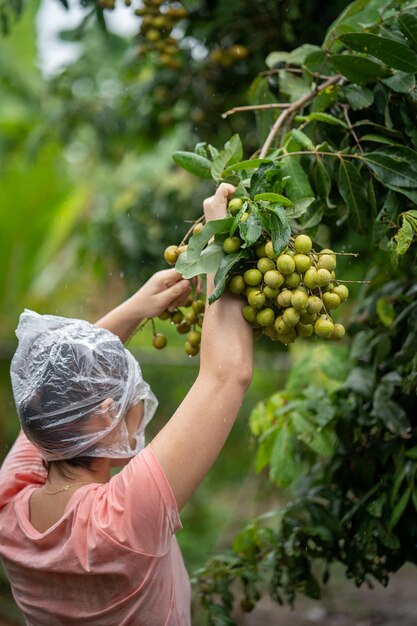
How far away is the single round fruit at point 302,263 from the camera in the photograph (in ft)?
4.35

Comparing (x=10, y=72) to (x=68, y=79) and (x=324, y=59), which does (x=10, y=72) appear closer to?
(x=68, y=79)

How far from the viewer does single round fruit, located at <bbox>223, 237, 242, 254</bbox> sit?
1.35m

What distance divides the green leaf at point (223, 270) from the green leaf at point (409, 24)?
0.61 meters

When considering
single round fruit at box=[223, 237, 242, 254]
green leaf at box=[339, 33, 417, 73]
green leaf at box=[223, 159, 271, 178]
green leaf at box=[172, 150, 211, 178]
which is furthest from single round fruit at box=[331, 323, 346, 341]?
green leaf at box=[339, 33, 417, 73]

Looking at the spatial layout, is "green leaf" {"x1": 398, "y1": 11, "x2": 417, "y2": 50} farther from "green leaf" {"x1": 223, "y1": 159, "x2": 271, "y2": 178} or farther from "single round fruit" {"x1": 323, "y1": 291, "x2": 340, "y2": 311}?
"single round fruit" {"x1": 323, "y1": 291, "x2": 340, "y2": 311}

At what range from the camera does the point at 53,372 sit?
1.57m

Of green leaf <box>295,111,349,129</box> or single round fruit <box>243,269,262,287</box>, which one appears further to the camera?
green leaf <box>295,111,349,129</box>

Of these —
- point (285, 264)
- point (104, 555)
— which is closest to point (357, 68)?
point (285, 264)

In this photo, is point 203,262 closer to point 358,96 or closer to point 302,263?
point 302,263

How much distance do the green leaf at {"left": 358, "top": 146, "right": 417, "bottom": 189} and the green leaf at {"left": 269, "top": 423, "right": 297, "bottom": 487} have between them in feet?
2.72

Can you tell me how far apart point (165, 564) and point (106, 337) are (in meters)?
0.48

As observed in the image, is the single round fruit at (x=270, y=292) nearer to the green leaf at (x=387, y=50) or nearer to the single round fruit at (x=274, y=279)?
the single round fruit at (x=274, y=279)

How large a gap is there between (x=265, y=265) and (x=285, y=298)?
2.7 inches

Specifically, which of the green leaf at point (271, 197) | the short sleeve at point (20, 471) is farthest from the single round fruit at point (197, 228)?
the short sleeve at point (20, 471)
